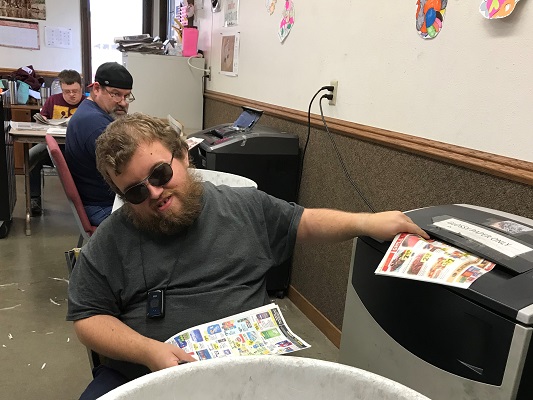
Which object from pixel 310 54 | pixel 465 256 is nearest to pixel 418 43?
pixel 310 54

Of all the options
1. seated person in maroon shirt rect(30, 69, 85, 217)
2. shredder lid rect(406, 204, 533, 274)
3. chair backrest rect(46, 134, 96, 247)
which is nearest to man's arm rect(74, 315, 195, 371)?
shredder lid rect(406, 204, 533, 274)

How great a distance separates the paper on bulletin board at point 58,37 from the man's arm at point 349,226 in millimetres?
5503

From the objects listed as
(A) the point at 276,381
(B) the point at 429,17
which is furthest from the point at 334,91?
(A) the point at 276,381

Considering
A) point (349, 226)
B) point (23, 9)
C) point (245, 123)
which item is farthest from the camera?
point (23, 9)

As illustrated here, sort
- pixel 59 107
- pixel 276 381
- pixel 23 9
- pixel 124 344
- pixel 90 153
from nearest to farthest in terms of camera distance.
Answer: pixel 276 381
pixel 124 344
pixel 90 153
pixel 59 107
pixel 23 9

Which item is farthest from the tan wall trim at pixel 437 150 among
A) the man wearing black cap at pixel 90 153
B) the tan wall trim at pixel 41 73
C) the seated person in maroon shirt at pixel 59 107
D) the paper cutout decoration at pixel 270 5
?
the tan wall trim at pixel 41 73

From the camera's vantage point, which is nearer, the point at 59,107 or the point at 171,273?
the point at 171,273

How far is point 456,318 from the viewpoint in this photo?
95 cm

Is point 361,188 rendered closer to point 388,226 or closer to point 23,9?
point 388,226

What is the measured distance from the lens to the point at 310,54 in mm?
2443

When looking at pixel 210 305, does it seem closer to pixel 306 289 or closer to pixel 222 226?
pixel 222 226

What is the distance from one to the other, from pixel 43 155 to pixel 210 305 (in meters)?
3.05

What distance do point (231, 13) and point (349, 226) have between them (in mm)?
2751

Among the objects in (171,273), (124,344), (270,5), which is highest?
(270,5)
